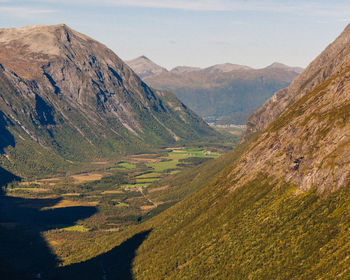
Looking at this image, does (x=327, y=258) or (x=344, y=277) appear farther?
(x=327, y=258)

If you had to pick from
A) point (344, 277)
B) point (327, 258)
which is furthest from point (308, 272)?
point (344, 277)

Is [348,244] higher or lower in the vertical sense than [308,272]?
higher

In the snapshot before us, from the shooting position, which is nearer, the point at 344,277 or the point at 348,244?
the point at 344,277

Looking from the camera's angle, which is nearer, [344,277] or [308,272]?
[344,277]

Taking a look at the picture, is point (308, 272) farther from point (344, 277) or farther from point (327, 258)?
point (344, 277)
